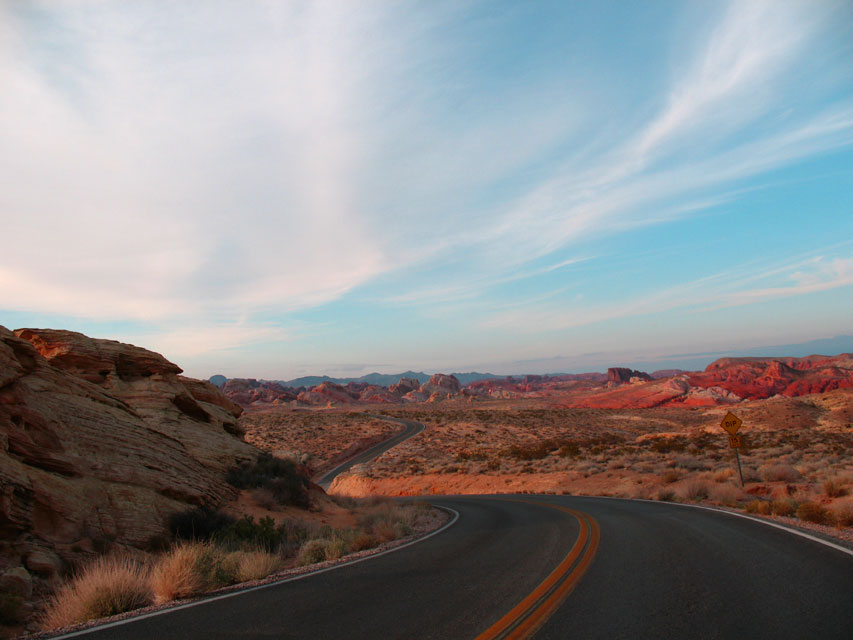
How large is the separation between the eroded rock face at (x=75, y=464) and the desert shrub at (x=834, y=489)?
18.4 metres

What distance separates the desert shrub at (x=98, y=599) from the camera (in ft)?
20.1

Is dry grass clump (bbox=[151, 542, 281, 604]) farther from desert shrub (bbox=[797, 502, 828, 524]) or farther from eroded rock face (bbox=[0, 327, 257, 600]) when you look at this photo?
desert shrub (bbox=[797, 502, 828, 524])

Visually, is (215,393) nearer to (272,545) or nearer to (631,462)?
(272,545)

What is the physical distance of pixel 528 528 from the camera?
13.1 metres

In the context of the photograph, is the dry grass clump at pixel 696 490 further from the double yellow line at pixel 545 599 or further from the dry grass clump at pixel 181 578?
the dry grass clump at pixel 181 578

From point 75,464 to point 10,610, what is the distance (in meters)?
4.63

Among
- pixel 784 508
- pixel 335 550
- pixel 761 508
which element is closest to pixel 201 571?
pixel 335 550

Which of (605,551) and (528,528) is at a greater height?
(605,551)

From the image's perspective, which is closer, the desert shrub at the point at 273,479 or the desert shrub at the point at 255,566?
the desert shrub at the point at 255,566

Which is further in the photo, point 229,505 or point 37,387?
point 229,505

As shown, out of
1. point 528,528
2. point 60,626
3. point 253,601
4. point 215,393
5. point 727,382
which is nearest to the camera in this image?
point 60,626

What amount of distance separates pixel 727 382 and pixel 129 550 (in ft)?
402

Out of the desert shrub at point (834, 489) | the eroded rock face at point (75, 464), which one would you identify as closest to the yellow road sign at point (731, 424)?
the desert shrub at point (834, 489)

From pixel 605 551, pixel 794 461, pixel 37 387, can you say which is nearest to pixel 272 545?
pixel 37 387
